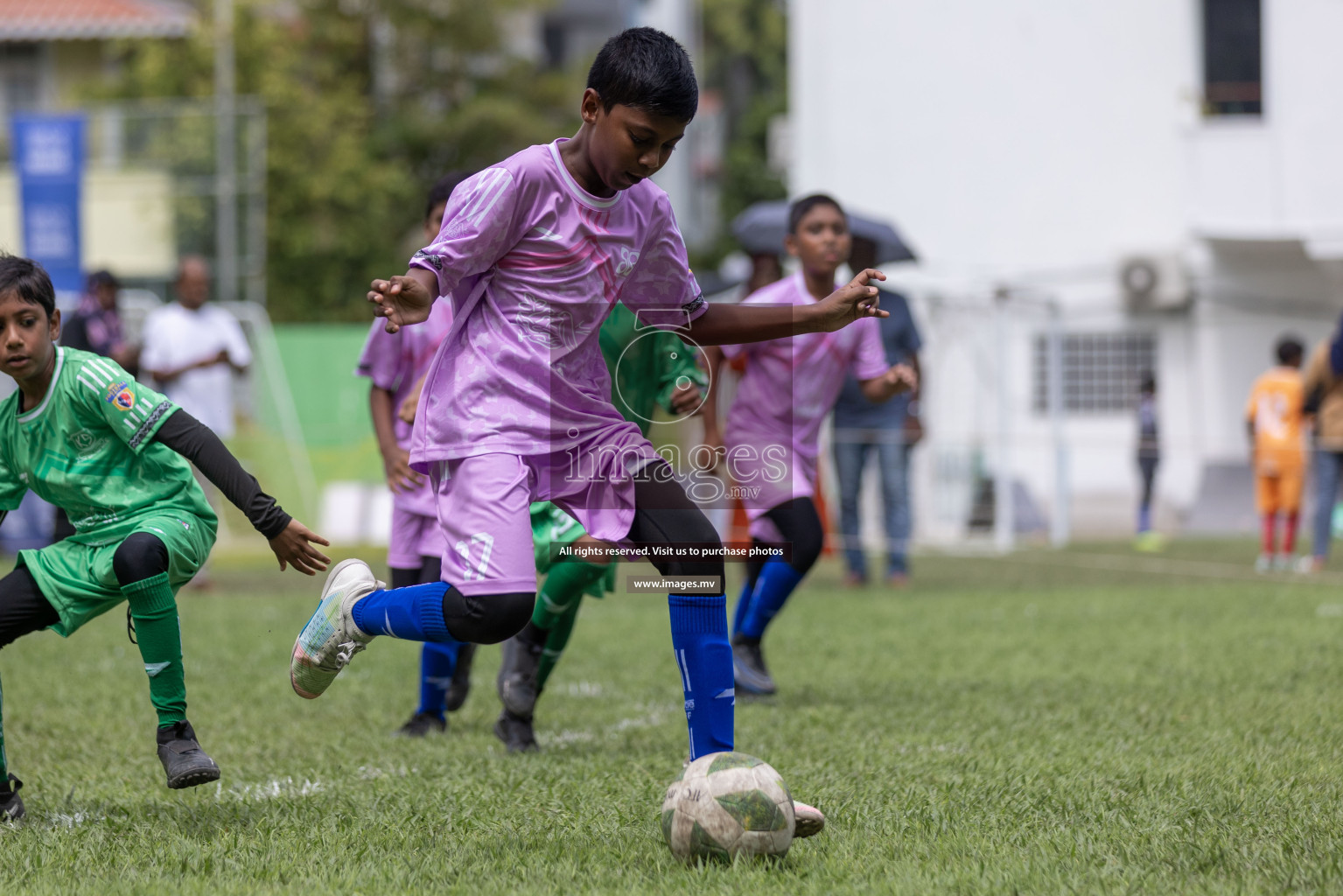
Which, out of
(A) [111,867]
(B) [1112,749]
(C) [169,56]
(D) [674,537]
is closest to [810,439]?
(B) [1112,749]

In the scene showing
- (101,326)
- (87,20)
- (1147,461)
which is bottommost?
(1147,461)

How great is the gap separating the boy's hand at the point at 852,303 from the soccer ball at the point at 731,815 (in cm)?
111

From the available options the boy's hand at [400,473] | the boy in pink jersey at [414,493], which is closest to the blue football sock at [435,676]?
the boy in pink jersey at [414,493]

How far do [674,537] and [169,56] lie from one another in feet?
86.7

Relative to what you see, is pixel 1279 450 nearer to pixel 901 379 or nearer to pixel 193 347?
pixel 901 379

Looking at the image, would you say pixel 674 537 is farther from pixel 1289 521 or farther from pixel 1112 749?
pixel 1289 521

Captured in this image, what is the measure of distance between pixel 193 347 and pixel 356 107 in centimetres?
1864

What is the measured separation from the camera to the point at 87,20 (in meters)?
28.8

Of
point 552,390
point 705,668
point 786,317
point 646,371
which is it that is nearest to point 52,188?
point 646,371

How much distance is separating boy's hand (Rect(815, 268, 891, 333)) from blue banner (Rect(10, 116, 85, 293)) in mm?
12393

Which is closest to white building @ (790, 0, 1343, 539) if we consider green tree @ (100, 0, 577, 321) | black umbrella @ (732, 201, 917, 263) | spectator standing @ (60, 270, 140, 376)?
black umbrella @ (732, 201, 917, 263)

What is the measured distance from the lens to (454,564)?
12.7ft

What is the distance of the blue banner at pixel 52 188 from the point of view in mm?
14961

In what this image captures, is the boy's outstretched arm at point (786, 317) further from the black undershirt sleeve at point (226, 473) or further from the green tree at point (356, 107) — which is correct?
the green tree at point (356, 107)
